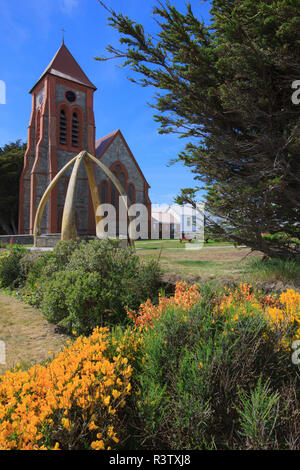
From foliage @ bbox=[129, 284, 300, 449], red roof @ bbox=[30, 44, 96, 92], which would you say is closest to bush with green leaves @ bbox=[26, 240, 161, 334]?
foliage @ bbox=[129, 284, 300, 449]

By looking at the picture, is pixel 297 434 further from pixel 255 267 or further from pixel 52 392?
pixel 255 267

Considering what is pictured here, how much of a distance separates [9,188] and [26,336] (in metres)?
35.9

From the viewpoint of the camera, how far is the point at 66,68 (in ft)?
102

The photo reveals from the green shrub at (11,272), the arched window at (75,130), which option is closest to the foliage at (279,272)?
the green shrub at (11,272)

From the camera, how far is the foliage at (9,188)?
34219 millimetres

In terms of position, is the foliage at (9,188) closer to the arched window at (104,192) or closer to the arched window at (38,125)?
the arched window at (38,125)

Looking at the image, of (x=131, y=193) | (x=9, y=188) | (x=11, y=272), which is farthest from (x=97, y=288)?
(x=9, y=188)

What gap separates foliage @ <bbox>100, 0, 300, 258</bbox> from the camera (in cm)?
448

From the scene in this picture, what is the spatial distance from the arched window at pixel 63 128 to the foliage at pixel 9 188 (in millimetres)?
9624

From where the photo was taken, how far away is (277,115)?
5.27 metres

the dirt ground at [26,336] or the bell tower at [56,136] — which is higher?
the bell tower at [56,136]

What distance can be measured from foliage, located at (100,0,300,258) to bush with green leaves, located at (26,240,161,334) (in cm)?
217

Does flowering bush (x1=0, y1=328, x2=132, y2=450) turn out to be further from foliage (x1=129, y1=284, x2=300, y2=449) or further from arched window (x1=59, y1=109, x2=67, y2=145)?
arched window (x1=59, y1=109, x2=67, y2=145)
